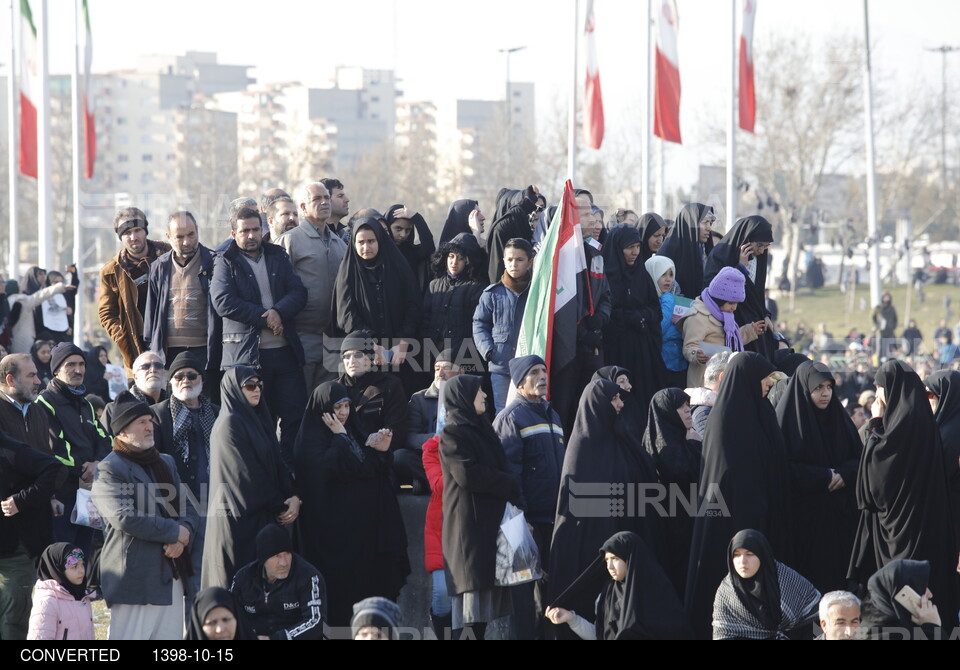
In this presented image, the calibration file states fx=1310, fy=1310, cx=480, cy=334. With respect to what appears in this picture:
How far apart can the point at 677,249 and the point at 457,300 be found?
205 centimetres

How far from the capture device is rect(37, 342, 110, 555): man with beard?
7.60 meters

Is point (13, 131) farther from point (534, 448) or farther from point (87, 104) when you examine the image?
point (534, 448)

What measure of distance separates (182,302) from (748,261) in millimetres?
4030

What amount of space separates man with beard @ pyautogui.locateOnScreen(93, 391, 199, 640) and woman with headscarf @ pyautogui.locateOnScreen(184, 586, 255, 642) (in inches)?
32.4

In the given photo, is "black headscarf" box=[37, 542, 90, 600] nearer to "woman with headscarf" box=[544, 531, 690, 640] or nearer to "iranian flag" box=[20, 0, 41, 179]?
"woman with headscarf" box=[544, 531, 690, 640]

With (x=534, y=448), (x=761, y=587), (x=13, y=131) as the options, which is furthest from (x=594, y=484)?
(x=13, y=131)

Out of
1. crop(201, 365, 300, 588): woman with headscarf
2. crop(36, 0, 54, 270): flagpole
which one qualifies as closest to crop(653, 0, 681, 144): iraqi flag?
crop(36, 0, 54, 270): flagpole

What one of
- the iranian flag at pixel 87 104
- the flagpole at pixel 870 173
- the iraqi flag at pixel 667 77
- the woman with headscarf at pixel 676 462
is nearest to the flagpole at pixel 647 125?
the iraqi flag at pixel 667 77

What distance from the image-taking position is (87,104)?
1903 centimetres

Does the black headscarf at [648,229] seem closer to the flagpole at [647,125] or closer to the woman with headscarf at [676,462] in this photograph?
the woman with headscarf at [676,462]

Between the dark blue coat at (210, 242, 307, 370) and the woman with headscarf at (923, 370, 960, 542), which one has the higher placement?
the dark blue coat at (210, 242, 307, 370)

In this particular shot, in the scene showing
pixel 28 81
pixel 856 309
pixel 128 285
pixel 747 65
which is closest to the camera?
pixel 128 285

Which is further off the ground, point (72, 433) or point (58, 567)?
point (72, 433)

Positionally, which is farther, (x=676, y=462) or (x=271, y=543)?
(x=676, y=462)
